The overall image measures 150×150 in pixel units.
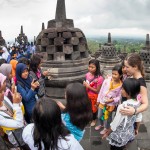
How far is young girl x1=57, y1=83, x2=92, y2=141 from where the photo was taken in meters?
2.46

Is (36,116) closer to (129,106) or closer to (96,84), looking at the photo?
(129,106)

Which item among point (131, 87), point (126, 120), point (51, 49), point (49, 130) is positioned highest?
point (51, 49)

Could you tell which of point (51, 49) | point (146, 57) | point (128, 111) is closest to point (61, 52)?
point (51, 49)

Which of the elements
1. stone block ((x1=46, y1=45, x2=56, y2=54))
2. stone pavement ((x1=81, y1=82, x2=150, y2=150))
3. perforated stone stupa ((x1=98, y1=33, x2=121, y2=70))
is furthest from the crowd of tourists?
perforated stone stupa ((x1=98, y1=33, x2=121, y2=70))

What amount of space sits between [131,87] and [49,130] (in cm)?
128

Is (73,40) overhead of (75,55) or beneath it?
overhead

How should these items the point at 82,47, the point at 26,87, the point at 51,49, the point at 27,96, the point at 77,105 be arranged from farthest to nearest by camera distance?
the point at 82,47 → the point at 51,49 → the point at 26,87 → the point at 27,96 → the point at 77,105

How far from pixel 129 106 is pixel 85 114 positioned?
1.99ft

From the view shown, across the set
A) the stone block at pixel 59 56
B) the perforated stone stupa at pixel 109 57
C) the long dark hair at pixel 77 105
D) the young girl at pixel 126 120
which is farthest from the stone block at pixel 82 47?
the perforated stone stupa at pixel 109 57

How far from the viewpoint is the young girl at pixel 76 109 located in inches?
Result: 96.9

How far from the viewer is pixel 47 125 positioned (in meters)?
2.02

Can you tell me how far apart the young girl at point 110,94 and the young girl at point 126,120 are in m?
0.77

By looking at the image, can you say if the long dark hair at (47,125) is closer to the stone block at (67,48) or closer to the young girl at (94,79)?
the young girl at (94,79)

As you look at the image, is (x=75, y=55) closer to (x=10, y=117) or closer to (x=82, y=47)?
(x=82, y=47)
